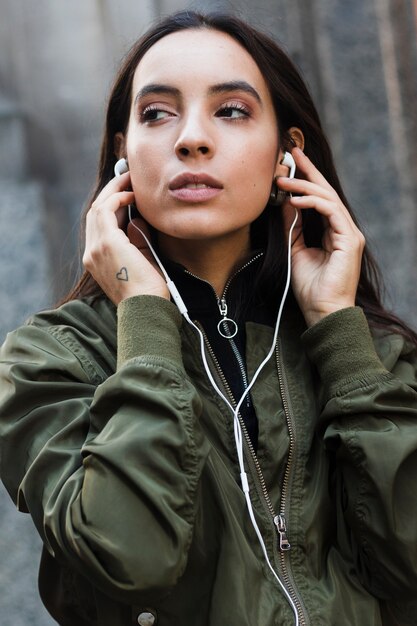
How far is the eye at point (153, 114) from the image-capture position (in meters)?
2.87

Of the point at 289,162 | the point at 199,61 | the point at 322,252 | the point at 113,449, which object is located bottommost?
the point at 113,449

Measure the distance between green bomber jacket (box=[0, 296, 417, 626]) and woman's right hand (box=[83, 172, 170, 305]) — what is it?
8 centimetres

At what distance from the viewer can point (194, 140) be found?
276cm

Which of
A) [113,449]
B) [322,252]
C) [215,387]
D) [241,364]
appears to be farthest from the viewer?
[322,252]

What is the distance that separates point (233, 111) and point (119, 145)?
1.26 feet

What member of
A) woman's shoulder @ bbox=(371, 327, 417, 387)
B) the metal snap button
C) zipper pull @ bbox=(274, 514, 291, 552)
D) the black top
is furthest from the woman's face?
the metal snap button

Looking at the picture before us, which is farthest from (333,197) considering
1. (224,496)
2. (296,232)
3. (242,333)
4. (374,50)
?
(374,50)

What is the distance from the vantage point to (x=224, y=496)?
8.36 ft

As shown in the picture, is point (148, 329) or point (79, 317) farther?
point (79, 317)

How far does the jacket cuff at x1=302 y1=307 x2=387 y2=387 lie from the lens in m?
2.66

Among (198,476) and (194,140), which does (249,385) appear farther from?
(194,140)

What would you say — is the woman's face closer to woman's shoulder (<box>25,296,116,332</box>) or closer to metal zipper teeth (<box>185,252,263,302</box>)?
metal zipper teeth (<box>185,252,263,302</box>)

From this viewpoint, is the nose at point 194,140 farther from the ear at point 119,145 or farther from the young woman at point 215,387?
the ear at point 119,145

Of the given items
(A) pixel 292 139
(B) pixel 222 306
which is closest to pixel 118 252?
(B) pixel 222 306
